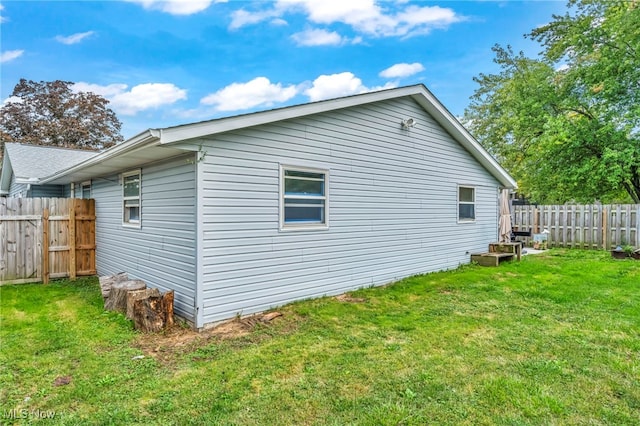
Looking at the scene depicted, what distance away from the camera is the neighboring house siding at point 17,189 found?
502 inches

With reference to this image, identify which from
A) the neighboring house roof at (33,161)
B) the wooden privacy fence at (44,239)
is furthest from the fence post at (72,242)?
the neighboring house roof at (33,161)

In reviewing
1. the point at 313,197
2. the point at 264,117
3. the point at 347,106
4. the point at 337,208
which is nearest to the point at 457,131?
the point at 347,106

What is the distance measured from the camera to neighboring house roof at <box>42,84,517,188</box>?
14.0 feet

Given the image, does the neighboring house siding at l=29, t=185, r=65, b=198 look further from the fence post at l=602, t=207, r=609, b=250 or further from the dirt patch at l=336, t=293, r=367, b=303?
the fence post at l=602, t=207, r=609, b=250

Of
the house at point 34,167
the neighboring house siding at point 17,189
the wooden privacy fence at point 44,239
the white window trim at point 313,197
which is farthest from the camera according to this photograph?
the neighboring house siding at point 17,189

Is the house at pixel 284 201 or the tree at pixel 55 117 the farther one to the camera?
the tree at pixel 55 117

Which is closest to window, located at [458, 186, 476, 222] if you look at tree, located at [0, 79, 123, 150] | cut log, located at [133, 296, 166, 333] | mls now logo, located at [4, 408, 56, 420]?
cut log, located at [133, 296, 166, 333]

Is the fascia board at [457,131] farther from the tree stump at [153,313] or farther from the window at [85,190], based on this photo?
the window at [85,190]

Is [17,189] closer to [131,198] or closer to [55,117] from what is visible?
[131,198]

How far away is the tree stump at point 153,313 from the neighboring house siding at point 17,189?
1111 centimetres

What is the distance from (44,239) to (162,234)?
4.22 metres

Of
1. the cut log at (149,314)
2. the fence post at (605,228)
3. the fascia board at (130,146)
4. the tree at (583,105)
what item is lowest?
the cut log at (149,314)

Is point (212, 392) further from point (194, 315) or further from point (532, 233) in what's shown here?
point (532, 233)

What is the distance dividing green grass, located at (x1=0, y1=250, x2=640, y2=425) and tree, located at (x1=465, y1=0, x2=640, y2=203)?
30.3 ft
